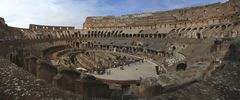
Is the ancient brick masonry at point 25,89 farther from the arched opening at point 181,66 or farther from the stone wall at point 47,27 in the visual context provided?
the stone wall at point 47,27

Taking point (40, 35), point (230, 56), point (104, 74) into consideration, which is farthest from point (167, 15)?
point (230, 56)

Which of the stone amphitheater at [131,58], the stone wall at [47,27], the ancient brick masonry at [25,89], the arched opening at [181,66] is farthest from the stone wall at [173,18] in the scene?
the ancient brick masonry at [25,89]

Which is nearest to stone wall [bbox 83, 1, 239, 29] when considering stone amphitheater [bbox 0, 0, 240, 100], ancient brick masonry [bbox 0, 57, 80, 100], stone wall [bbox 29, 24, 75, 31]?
stone amphitheater [bbox 0, 0, 240, 100]

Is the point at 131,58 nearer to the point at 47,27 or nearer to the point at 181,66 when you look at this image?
the point at 181,66

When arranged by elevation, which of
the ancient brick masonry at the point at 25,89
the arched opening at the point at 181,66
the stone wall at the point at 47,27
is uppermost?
the stone wall at the point at 47,27

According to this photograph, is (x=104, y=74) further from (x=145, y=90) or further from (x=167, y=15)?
(x=167, y=15)

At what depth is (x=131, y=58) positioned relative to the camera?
48.7 m

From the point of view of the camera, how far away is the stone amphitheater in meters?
10.5

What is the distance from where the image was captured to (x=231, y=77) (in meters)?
11.1

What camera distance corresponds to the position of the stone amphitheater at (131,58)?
415 inches

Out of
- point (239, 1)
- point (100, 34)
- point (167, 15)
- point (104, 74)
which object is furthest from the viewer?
point (100, 34)

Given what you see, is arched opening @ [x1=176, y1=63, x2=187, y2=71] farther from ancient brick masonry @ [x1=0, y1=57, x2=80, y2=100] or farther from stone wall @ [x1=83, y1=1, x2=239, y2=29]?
stone wall @ [x1=83, y1=1, x2=239, y2=29]

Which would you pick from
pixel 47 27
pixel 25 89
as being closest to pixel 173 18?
pixel 47 27

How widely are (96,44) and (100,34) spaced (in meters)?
9.55
